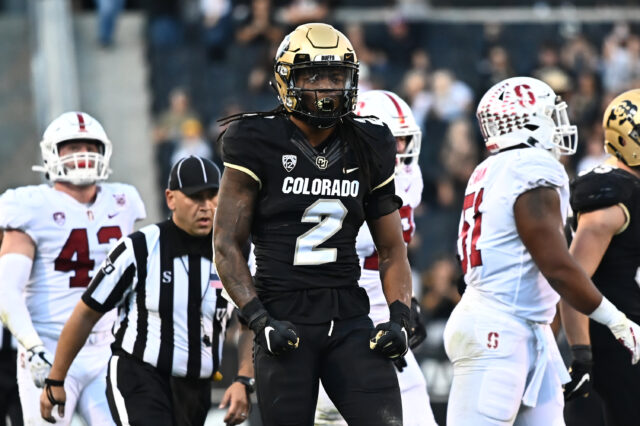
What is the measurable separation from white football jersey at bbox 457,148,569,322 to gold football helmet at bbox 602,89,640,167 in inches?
28.2

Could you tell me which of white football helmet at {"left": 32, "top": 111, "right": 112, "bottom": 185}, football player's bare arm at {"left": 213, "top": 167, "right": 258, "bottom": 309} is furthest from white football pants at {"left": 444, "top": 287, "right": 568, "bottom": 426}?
white football helmet at {"left": 32, "top": 111, "right": 112, "bottom": 185}

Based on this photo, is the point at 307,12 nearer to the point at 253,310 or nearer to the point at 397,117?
the point at 397,117

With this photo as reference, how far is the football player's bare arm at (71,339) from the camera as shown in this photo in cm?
549

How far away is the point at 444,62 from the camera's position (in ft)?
46.9

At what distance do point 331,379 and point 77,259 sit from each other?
7.40 ft

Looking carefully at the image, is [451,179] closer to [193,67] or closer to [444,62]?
[444,62]

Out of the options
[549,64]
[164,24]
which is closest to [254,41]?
[164,24]

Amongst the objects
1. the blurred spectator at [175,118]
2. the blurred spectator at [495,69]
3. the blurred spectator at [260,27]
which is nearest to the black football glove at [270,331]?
the blurred spectator at [175,118]

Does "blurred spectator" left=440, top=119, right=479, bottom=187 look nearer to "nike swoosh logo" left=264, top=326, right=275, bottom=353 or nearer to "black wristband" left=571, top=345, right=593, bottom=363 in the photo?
"black wristband" left=571, top=345, right=593, bottom=363

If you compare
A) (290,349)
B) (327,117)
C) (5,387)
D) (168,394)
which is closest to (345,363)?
(290,349)

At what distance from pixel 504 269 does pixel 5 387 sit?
3.26 metres

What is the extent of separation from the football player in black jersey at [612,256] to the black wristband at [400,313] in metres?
1.12

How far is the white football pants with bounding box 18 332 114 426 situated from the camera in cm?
595

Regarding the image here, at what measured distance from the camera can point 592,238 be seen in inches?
209
